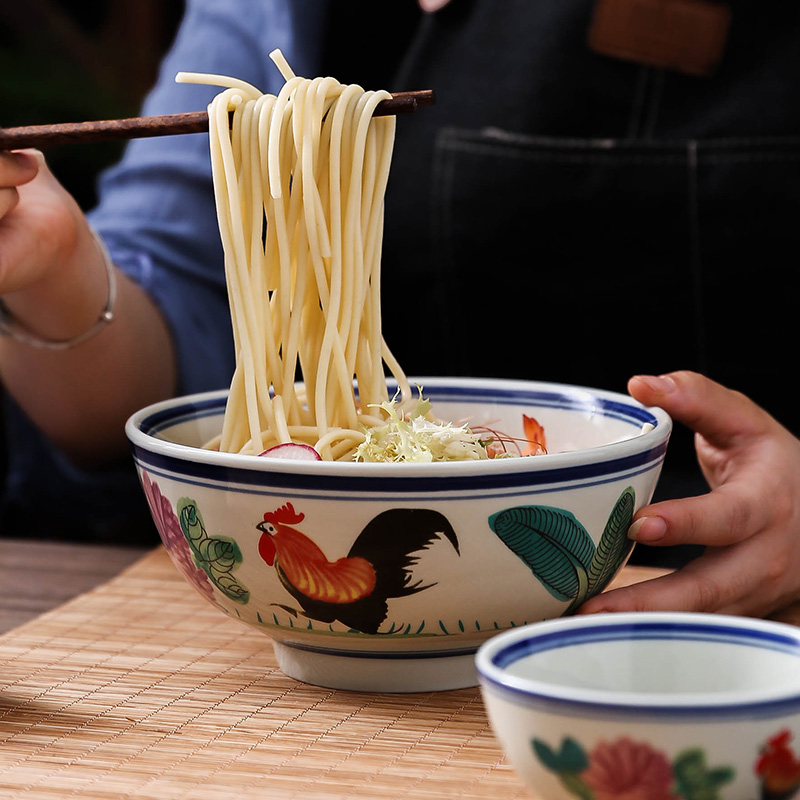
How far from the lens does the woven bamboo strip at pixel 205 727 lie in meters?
0.52

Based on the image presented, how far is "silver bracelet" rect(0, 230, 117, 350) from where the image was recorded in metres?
1.04

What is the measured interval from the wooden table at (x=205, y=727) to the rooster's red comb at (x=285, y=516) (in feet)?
0.38

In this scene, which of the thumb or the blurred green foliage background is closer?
the thumb

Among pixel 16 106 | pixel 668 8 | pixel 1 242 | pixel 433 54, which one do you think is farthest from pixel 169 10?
pixel 1 242

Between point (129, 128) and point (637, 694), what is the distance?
0.46 metres

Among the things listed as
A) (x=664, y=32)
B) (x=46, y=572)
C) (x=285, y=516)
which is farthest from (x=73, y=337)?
(x=664, y=32)

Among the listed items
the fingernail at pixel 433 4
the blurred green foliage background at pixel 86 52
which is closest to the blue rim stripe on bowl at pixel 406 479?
the fingernail at pixel 433 4

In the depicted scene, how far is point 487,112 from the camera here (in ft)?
4.22

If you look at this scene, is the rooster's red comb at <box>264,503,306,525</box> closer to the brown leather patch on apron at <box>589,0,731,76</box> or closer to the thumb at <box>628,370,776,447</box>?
the thumb at <box>628,370,776,447</box>

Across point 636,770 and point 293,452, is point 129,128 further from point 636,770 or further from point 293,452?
point 636,770

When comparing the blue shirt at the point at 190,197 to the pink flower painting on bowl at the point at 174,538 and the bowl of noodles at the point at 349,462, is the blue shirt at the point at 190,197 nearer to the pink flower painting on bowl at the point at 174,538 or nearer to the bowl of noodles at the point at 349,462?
the bowl of noodles at the point at 349,462

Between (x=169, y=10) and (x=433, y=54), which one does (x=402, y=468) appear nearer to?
(x=433, y=54)

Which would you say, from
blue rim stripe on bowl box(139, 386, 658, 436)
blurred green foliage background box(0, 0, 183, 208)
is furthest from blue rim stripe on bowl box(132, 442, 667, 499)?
blurred green foliage background box(0, 0, 183, 208)

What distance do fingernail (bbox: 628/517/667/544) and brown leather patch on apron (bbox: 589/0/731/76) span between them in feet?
2.51
